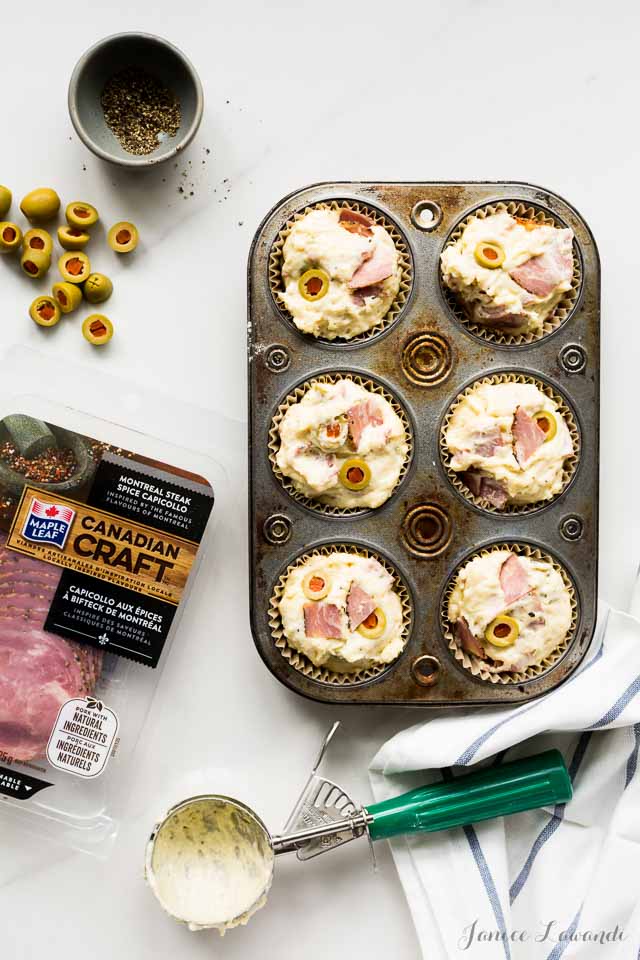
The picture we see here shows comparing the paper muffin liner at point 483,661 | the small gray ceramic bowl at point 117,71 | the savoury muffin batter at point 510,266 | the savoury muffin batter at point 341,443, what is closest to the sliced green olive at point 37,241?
the small gray ceramic bowl at point 117,71

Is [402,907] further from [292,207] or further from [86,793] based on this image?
[292,207]

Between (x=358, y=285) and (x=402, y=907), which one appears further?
(x=402, y=907)

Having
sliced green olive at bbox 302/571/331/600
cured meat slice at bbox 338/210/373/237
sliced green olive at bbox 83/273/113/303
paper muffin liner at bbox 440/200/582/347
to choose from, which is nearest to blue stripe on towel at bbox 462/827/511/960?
sliced green olive at bbox 302/571/331/600

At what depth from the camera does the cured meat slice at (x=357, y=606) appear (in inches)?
88.7

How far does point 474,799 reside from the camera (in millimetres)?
2359

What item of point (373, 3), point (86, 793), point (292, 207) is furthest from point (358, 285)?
point (86, 793)

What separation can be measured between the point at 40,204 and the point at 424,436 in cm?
124

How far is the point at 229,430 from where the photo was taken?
8.26 feet

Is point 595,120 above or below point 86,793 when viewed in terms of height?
above

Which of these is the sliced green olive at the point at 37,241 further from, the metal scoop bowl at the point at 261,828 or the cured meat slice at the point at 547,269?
the metal scoop bowl at the point at 261,828

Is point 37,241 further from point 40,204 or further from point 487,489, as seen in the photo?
point 487,489

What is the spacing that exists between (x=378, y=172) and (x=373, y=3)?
49cm

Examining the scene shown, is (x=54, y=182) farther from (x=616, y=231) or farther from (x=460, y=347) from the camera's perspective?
(x=616, y=231)

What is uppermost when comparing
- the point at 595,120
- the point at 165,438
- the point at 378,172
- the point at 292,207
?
the point at 595,120
